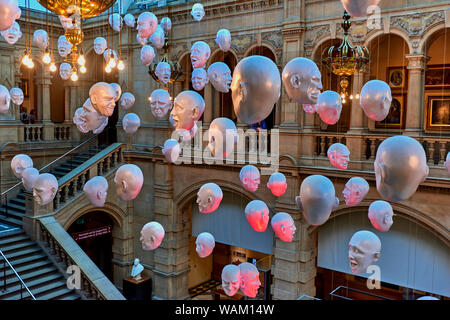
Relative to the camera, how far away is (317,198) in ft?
18.9

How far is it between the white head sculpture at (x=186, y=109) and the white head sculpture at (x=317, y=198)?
1.92m

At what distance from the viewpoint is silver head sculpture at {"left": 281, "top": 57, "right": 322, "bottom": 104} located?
5195 millimetres

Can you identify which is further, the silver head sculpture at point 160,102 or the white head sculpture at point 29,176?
the white head sculpture at point 29,176

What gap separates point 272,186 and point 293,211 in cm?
339

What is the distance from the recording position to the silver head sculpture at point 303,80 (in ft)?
17.0

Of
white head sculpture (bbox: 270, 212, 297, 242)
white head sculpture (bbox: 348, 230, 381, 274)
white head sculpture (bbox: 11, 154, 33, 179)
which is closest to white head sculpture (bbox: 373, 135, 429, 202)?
white head sculpture (bbox: 348, 230, 381, 274)

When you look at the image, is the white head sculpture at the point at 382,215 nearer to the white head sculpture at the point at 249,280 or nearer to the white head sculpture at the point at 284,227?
the white head sculpture at the point at 284,227

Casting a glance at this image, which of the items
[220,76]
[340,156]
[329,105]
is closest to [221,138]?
[220,76]

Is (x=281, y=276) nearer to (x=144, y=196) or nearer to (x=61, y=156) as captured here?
(x=144, y=196)

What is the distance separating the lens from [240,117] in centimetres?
502

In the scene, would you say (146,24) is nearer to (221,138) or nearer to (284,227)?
(221,138)

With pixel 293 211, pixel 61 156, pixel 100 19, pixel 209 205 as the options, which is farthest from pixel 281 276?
pixel 100 19

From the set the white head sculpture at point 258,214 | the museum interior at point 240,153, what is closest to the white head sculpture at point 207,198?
the museum interior at point 240,153

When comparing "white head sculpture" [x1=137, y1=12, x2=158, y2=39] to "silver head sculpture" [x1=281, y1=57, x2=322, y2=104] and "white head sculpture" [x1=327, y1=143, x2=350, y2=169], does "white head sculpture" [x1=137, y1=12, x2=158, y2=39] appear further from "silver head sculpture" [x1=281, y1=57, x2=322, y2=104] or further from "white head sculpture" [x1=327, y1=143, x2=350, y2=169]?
"white head sculpture" [x1=327, y1=143, x2=350, y2=169]
